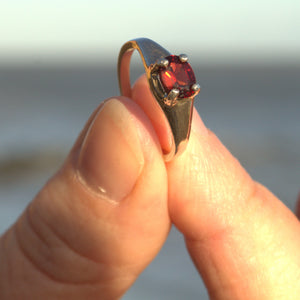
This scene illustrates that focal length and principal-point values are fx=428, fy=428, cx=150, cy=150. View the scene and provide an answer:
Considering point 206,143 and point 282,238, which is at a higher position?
point 206,143

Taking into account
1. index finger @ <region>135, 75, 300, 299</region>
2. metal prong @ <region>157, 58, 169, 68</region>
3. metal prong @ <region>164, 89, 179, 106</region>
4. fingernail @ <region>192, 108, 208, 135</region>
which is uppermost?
metal prong @ <region>157, 58, 169, 68</region>

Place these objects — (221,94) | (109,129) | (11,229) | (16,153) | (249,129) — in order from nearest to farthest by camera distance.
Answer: (109,129)
(11,229)
(16,153)
(249,129)
(221,94)

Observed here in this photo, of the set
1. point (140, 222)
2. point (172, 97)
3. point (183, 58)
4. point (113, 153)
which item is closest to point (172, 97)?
point (172, 97)

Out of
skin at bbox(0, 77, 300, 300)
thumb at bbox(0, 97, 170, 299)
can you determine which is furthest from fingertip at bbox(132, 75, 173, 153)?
thumb at bbox(0, 97, 170, 299)

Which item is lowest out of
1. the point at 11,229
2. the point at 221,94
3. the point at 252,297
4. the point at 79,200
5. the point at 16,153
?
the point at 221,94

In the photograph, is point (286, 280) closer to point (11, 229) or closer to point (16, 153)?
point (11, 229)

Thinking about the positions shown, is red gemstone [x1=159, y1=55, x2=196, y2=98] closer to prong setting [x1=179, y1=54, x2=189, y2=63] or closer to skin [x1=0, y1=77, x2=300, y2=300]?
prong setting [x1=179, y1=54, x2=189, y2=63]

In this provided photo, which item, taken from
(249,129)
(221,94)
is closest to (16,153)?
(249,129)

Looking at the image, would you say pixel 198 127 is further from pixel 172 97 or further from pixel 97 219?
pixel 97 219
